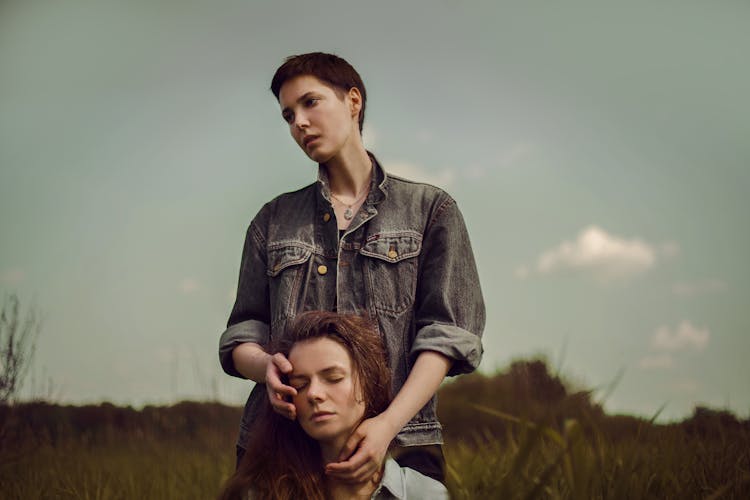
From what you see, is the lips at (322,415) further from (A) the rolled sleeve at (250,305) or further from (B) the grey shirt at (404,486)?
(A) the rolled sleeve at (250,305)

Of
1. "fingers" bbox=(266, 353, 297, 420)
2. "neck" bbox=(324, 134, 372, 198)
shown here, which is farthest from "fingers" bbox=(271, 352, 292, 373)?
"neck" bbox=(324, 134, 372, 198)

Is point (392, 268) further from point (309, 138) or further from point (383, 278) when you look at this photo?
point (309, 138)

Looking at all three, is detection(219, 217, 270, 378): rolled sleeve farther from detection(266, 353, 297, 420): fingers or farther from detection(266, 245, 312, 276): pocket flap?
detection(266, 353, 297, 420): fingers

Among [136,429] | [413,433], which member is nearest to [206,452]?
[136,429]

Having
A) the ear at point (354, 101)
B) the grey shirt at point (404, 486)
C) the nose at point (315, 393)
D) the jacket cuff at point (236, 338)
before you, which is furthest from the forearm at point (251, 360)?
the ear at point (354, 101)

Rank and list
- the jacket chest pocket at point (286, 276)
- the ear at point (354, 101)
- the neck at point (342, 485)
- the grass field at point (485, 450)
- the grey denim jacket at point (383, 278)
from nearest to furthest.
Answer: the grass field at point (485, 450) < the neck at point (342, 485) < the grey denim jacket at point (383, 278) < the jacket chest pocket at point (286, 276) < the ear at point (354, 101)

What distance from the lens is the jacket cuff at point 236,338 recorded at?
2.74 m

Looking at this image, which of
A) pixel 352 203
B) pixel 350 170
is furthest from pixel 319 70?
pixel 352 203

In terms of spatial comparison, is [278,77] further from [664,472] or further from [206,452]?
[206,452]

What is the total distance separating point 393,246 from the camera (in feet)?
8.89

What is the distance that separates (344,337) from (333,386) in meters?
0.17

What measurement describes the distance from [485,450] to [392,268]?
83.0 inches

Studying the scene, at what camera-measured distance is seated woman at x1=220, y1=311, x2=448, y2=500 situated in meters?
2.22

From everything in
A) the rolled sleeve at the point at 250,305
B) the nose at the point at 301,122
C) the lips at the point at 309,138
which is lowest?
the rolled sleeve at the point at 250,305
